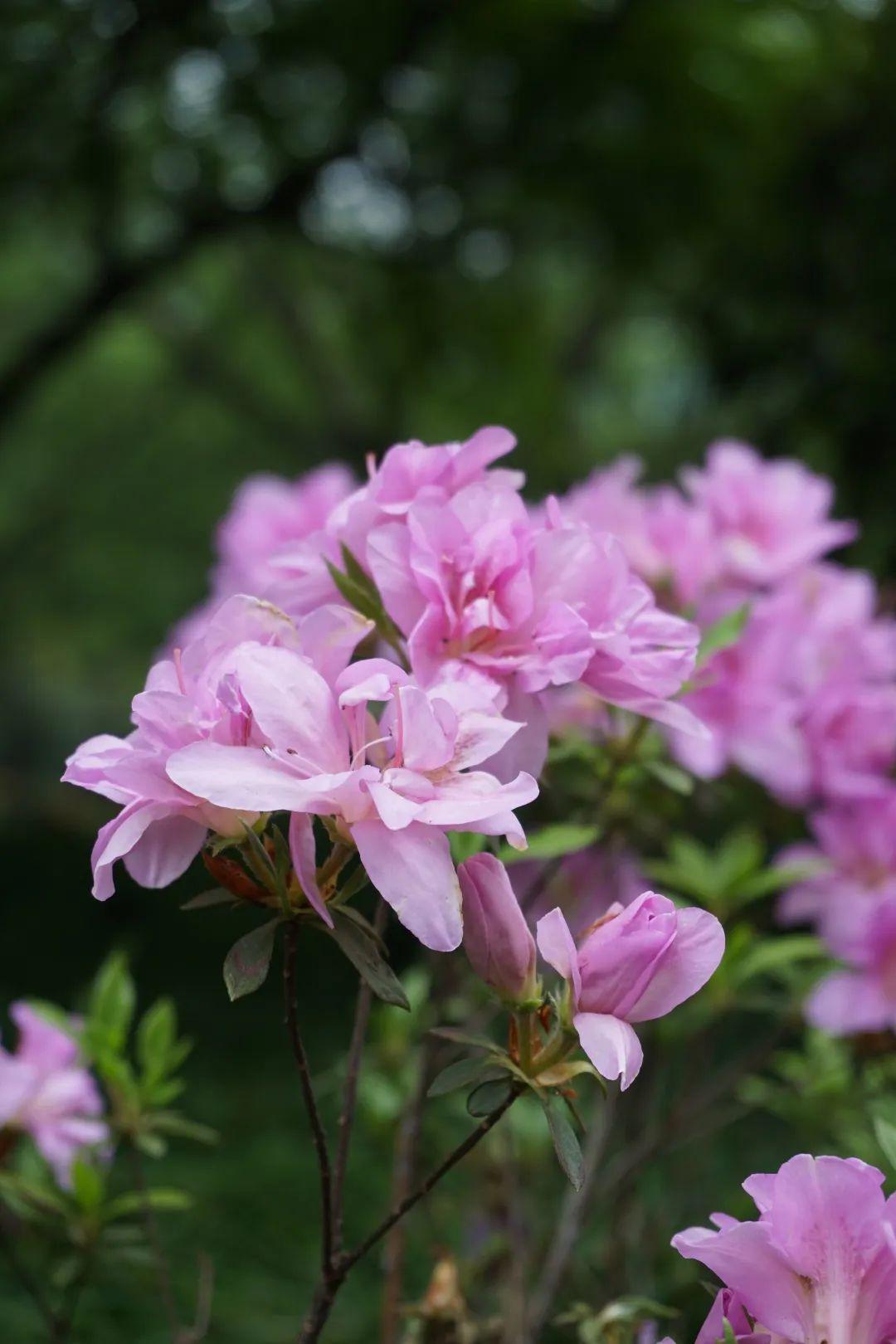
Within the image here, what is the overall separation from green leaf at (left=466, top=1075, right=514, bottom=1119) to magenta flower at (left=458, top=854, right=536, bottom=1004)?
0.03m

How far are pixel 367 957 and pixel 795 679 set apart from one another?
62 cm

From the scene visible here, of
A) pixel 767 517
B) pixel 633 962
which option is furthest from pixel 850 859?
pixel 633 962

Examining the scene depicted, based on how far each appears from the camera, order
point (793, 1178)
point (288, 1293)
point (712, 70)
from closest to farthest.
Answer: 1. point (793, 1178)
2. point (288, 1293)
3. point (712, 70)

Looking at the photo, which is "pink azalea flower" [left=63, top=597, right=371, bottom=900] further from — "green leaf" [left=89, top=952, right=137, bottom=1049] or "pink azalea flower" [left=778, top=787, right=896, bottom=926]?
"pink azalea flower" [left=778, top=787, right=896, bottom=926]

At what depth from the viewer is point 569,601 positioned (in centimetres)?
60

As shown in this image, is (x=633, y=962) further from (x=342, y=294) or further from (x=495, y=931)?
(x=342, y=294)

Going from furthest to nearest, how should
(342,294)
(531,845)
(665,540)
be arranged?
(342,294)
(665,540)
(531,845)

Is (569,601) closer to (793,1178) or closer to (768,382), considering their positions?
(793,1178)

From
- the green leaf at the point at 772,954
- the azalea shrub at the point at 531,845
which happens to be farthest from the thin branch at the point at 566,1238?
the green leaf at the point at 772,954

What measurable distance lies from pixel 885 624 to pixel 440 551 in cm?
65

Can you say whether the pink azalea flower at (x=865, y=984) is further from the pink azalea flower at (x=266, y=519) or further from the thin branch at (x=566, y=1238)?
the pink azalea flower at (x=266, y=519)

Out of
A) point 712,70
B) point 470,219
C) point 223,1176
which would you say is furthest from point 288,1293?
point 470,219

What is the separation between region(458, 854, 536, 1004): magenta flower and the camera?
0.51 m

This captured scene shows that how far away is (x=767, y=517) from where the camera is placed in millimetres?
1001
